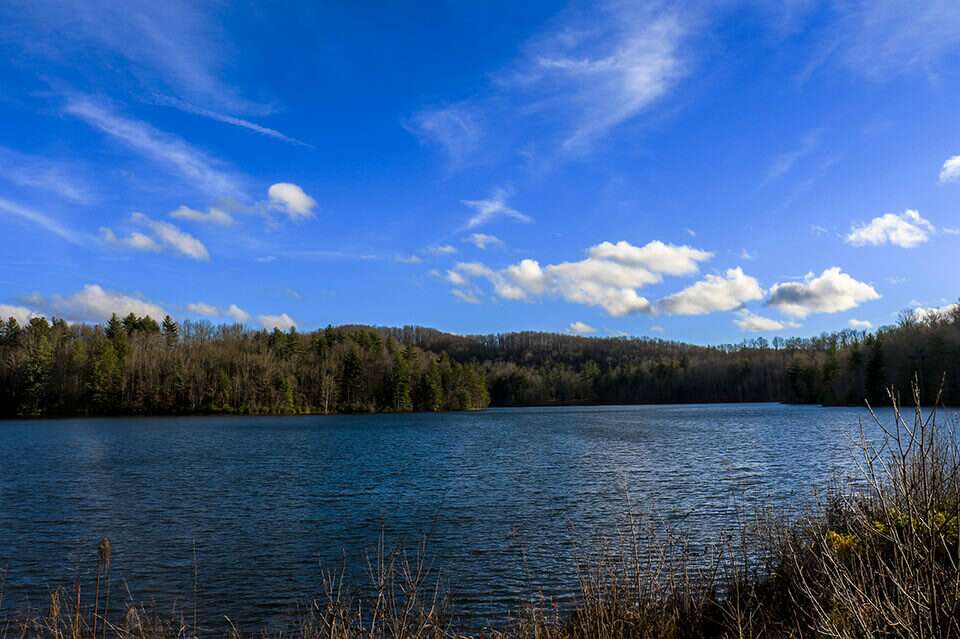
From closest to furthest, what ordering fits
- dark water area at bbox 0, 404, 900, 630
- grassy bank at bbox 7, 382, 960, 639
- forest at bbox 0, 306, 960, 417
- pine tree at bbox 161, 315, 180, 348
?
grassy bank at bbox 7, 382, 960, 639 → dark water area at bbox 0, 404, 900, 630 → forest at bbox 0, 306, 960, 417 → pine tree at bbox 161, 315, 180, 348

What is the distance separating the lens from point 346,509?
24047 millimetres

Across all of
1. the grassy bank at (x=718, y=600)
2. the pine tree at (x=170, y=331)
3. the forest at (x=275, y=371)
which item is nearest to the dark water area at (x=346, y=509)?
the grassy bank at (x=718, y=600)

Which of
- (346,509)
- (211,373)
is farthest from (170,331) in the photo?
(346,509)

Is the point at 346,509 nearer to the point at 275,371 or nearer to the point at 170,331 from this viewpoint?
the point at 275,371

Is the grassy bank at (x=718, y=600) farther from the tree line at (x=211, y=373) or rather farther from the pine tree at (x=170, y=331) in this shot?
the pine tree at (x=170, y=331)

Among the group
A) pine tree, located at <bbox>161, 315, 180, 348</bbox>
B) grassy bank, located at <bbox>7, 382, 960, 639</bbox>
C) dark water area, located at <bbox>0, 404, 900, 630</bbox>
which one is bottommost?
dark water area, located at <bbox>0, 404, 900, 630</bbox>

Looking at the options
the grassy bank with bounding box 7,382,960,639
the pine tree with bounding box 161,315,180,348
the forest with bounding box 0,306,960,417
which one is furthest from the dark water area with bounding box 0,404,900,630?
the pine tree with bounding box 161,315,180,348

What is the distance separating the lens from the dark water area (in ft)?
48.9

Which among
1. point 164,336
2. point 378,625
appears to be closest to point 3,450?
point 378,625

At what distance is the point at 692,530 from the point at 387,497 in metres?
12.6

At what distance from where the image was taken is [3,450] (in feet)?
156

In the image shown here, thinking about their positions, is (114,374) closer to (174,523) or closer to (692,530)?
(174,523)

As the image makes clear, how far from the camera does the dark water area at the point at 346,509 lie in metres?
14.9

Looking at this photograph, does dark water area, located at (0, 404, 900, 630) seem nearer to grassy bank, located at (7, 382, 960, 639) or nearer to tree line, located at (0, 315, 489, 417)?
grassy bank, located at (7, 382, 960, 639)
